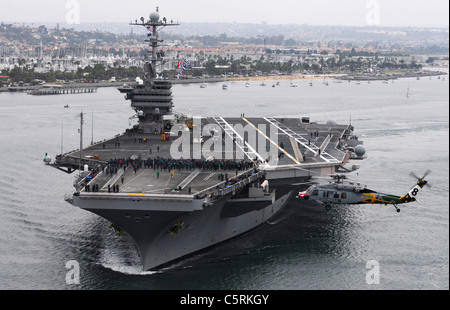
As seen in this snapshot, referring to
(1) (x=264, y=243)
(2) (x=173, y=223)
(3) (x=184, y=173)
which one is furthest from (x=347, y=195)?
(2) (x=173, y=223)

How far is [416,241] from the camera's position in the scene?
34000 millimetres

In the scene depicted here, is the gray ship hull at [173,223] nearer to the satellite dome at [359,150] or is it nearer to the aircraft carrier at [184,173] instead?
the aircraft carrier at [184,173]

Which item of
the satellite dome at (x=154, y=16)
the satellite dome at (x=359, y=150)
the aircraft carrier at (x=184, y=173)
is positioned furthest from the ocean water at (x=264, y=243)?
the satellite dome at (x=154, y=16)

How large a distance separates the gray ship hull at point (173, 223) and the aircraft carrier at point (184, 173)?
1.7 inches

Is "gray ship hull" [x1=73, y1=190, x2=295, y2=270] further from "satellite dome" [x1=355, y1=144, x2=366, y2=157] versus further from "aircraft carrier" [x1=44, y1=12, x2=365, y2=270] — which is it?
"satellite dome" [x1=355, y1=144, x2=366, y2=157]

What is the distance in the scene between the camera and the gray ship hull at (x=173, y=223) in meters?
27.6

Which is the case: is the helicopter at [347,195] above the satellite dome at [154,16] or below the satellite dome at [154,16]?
below

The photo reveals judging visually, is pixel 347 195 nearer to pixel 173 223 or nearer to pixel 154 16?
pixel 173 223

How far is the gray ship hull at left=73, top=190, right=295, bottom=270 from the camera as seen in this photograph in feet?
90.5

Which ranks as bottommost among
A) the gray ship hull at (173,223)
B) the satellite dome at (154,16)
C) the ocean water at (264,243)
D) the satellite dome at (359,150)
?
the ocean water at (264,243)

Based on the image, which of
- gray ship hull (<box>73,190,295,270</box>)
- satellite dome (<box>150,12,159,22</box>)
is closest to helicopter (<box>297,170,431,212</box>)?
gray ship hull (<box>73,190,295,270</box>)

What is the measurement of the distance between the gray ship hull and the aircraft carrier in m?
0.04

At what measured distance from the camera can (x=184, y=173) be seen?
32.5 m
